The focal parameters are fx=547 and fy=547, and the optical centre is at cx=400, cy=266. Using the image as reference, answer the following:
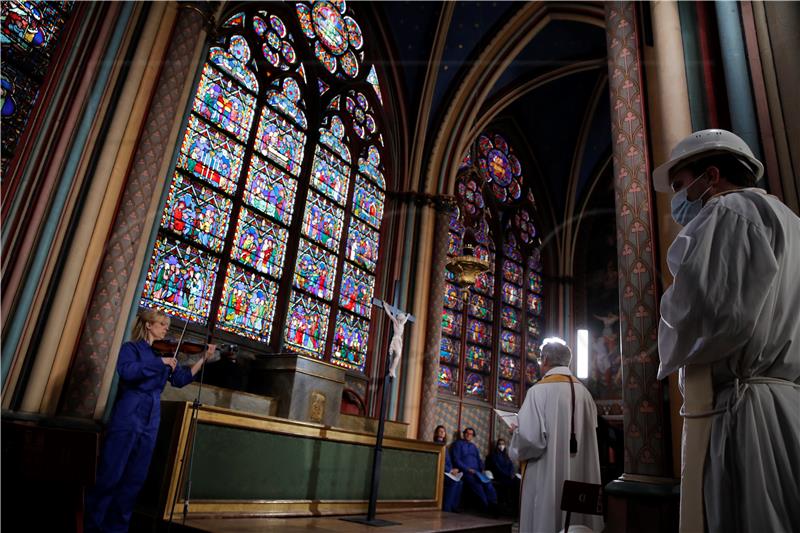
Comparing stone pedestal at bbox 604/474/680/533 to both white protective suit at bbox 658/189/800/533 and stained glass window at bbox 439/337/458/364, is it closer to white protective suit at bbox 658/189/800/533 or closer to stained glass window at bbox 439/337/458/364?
white protective suit at bbox 658/189/800/533

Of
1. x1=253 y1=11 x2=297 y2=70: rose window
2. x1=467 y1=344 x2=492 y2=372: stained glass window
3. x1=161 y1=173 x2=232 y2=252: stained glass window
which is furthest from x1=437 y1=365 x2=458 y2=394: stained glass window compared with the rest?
x1=253 y1=11 x2=297 y2=70: rose window

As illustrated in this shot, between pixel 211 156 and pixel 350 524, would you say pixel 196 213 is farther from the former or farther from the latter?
pixel 350 524

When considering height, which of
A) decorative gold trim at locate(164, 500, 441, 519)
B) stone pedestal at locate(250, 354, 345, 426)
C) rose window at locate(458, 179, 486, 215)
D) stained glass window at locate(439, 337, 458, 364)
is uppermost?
rose window at locate(458, 179, 486, 215)

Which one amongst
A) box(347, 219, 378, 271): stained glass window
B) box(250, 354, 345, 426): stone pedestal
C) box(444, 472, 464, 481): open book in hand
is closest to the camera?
box(250, 354, 345, 426): stone pedestal

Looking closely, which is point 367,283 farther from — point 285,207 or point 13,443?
point 13,443

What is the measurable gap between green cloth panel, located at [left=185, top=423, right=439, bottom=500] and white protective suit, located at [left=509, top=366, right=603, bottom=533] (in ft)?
5.62

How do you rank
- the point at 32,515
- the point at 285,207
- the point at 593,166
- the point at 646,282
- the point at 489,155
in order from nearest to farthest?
the point at 646,282
the point at 32,515
the point at 285,207
the point at 489,155
the point at 593,166

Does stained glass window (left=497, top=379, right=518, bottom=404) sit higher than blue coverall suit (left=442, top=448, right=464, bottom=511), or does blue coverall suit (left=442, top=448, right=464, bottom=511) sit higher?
stained glass window (left=497, top=379, right=518, bottom=404)

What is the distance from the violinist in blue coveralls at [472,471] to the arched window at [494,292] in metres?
1.74

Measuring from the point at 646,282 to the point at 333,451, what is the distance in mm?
3068

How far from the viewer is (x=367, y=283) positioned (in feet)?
31.1

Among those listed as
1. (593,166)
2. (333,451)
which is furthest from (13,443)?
(593,166)

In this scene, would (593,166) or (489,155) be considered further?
(593,166)

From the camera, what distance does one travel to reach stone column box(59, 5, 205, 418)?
4.43 m
